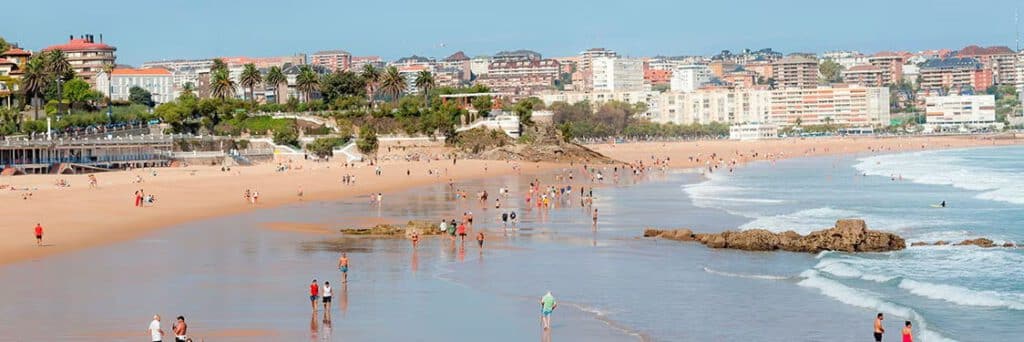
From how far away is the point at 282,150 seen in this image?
81.3m

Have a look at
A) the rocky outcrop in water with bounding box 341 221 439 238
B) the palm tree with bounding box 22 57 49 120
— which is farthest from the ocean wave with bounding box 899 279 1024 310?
the palm tree with bounding box 22 57 49 120

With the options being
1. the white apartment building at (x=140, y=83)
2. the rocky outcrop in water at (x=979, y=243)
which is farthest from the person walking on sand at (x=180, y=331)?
the white apartment building at (x=140, y=83)

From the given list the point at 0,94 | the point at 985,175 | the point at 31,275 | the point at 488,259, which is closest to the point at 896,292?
the point at 488,259

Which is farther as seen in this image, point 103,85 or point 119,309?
point 103,85

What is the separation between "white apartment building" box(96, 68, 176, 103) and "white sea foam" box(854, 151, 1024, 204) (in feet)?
217

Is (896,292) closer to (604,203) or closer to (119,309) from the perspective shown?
(119,309)

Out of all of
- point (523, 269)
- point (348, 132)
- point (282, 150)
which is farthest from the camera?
A: point (348, 132)

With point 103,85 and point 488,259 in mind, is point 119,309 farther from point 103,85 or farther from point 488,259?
point 103,85

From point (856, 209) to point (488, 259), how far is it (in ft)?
63.2

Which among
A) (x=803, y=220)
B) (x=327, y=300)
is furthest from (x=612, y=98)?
(x=327, y=300)

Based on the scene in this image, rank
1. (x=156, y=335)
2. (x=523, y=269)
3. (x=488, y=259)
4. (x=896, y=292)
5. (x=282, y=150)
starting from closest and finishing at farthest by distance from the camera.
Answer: (x=156, y=335) < (x=896, y=292) < (x=523, y=269) < (x=488, y=259) < (x=282, y=150)

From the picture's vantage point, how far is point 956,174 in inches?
2721

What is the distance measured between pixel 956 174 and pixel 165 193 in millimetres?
40752

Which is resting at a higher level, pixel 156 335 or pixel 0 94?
pixel 0 94
